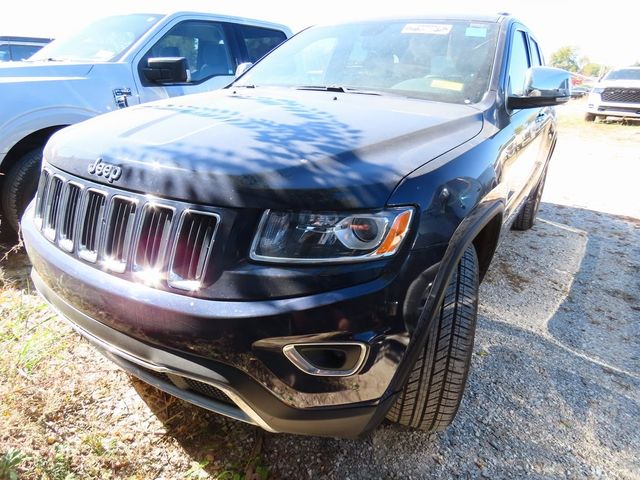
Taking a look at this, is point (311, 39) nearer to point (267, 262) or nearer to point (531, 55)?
point (531, 55)

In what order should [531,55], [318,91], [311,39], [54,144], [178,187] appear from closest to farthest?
[178,187] < [54,144] < [318,91] < [311,39] < [531,55]

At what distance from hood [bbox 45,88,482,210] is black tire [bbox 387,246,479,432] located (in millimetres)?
533

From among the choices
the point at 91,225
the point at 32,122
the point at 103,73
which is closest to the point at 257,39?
the point at 103,73

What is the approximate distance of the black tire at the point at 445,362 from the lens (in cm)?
170

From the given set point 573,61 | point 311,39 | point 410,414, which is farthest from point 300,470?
point 573,61

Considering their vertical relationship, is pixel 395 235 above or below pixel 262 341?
above

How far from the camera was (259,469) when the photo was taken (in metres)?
1.80


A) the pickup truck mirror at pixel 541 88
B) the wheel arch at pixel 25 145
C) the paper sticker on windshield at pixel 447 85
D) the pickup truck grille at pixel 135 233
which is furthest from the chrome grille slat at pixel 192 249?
the wheel arch at pixel 25 145

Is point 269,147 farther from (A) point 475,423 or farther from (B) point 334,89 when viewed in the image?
(A) point 475,423

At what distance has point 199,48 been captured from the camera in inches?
182

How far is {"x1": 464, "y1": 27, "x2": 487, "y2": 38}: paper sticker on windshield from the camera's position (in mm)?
2678

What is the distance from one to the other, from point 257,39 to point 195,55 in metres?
1.01

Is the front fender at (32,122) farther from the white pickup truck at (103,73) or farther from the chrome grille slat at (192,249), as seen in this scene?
the chrome grille slat at (192,249)

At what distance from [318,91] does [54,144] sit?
55.2 inches
